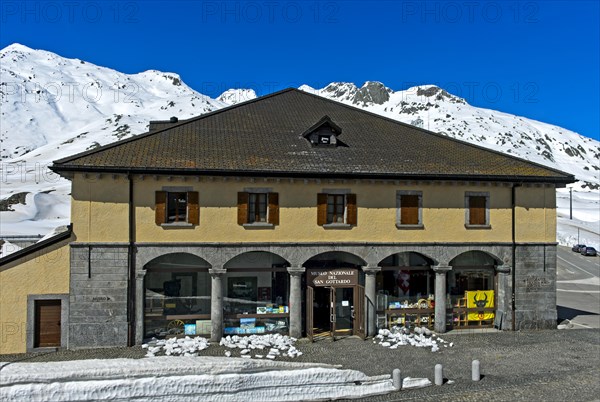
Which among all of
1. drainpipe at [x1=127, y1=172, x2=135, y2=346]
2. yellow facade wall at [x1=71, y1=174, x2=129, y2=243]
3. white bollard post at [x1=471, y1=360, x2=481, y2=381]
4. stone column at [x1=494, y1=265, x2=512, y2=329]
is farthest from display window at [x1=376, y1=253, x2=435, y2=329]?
yellow facade wall at [x1=71, y1=174, x2=129, y2=243]

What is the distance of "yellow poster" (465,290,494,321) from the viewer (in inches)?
929

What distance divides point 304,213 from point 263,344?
6.06 m

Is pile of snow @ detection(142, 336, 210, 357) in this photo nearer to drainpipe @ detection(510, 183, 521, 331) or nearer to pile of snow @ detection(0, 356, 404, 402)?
pile of snow @ detection(0, 356, 404, 402)

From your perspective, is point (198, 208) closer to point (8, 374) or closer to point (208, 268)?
point (208, 268)

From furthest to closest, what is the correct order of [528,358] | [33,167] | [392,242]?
[33,167], [392,242], [528,358]

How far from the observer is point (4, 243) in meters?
37.1

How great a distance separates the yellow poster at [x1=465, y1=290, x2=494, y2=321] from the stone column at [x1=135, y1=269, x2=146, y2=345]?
15672 millimetres

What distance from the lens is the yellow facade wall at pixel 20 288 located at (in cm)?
1905

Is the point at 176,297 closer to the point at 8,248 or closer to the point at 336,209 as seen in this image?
the point at 336,209

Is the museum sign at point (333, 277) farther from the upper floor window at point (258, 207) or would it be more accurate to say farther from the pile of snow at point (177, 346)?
the pile of snow at point (177, 346)

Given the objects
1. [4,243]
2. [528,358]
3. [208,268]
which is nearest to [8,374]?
[208,268]

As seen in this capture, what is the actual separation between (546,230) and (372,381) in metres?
13.4

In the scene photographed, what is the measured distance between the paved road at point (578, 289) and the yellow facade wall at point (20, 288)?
25.6 metres

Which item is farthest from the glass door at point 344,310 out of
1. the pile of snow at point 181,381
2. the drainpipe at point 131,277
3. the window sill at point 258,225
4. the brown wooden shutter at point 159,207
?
the drainpipe at point 131,277
